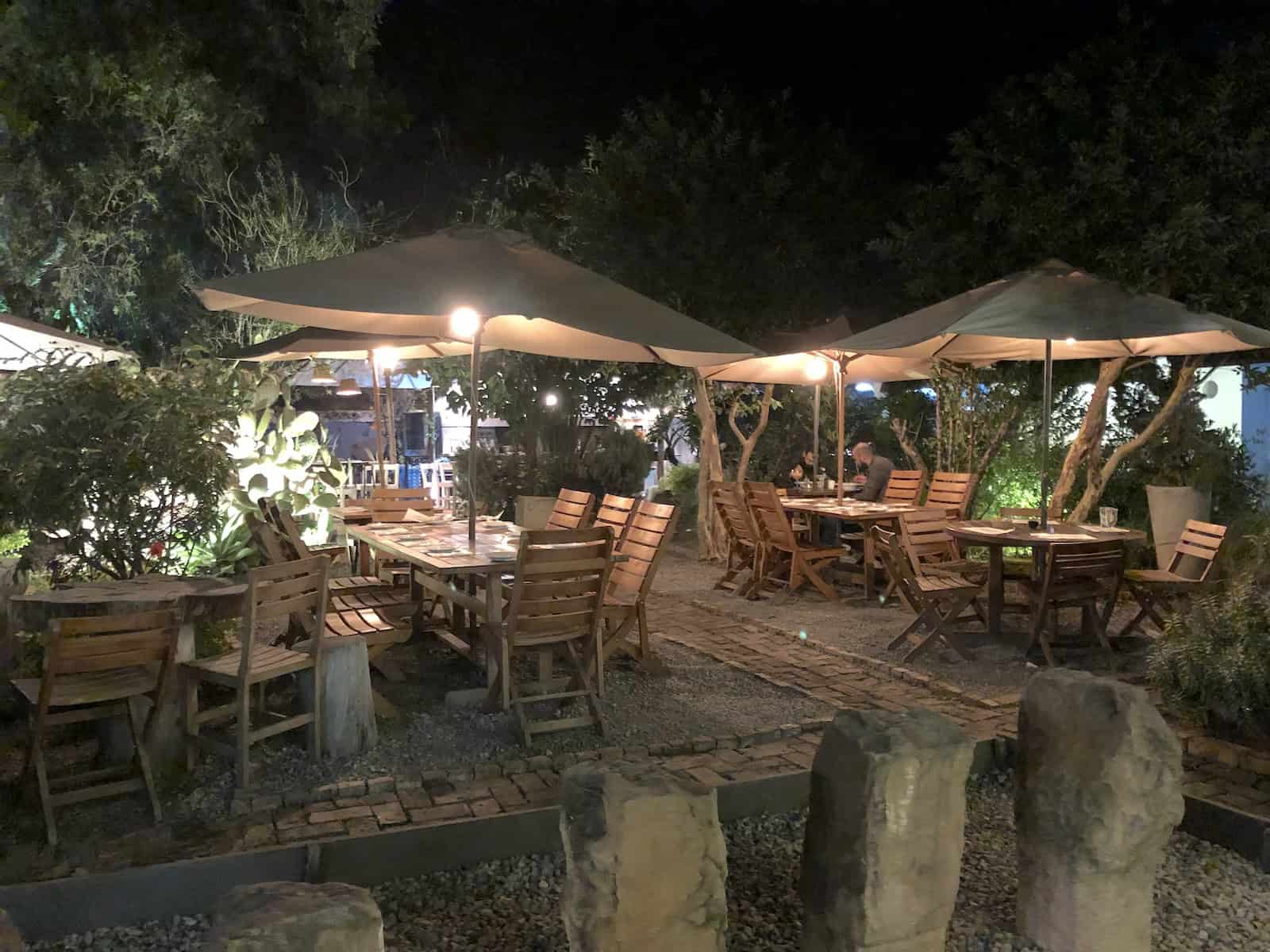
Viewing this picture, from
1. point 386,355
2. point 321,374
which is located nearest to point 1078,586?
point 386,355

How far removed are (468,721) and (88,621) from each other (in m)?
1.83

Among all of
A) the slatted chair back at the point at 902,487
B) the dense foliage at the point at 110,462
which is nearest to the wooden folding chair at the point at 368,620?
the dense foliage at the point at 110,462

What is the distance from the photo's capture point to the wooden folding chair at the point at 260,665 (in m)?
3.86

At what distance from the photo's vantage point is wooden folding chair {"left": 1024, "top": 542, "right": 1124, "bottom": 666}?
5910mm

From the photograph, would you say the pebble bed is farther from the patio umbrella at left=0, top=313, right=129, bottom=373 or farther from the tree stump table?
the patio umbrella at left=0, top=313, right=129, bottom=373

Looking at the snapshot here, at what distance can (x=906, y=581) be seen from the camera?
20.5 ft

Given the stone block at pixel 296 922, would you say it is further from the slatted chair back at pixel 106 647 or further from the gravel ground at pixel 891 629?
the gravel ground at pixel 891 629

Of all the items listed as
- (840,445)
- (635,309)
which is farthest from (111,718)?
(840,445)

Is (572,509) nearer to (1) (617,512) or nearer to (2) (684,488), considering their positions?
(1) (617,512)

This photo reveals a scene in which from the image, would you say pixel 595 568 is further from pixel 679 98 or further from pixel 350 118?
pixel 350 118

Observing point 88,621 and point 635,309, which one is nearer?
point 88,621

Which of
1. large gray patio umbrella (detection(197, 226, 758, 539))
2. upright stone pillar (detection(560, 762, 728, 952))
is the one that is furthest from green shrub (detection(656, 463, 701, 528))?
upright stone pillar (detection(560, 762, 728, 952))

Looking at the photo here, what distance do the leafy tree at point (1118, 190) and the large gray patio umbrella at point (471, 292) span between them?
4.80 m

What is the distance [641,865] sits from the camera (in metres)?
2.25
